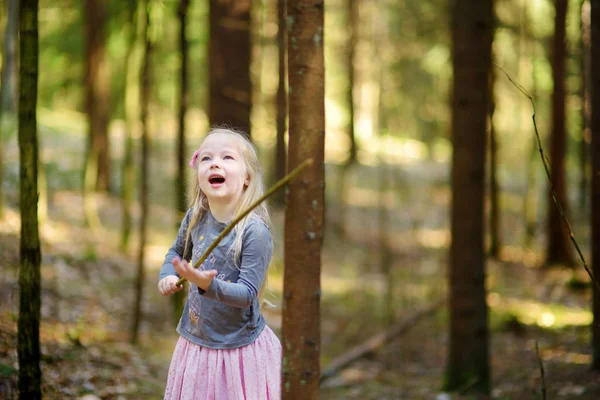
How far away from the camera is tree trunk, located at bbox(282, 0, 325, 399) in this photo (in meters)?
3.13

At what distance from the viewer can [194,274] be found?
2.32 m

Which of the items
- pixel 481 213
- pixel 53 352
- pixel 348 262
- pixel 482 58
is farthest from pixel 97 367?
pixel 348 262

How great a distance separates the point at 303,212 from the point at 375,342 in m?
6.97

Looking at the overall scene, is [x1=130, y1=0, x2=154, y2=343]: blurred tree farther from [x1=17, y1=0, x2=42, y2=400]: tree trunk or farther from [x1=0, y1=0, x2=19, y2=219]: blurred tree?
[x1=0, y1=0, x2=19, y2=219]: blurred tree

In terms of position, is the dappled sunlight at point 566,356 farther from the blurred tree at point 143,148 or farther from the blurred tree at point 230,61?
the blurred tree at point 143,148

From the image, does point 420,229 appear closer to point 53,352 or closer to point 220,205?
point 53,352

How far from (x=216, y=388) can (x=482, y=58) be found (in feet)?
17.5

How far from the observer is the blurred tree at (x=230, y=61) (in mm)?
8164

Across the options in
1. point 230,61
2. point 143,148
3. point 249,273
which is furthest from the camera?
point 230,61

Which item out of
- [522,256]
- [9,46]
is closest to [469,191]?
[522,256]

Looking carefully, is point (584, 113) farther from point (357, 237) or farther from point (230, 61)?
point (357, 237)

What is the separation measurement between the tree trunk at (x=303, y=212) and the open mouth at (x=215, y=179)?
0.46m

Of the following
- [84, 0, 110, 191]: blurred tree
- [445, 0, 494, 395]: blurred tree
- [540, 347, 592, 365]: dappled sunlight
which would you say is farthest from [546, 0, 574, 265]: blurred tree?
[84, 0, 110, 191]: blurred tree

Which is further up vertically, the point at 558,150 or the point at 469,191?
the point at 558,150
